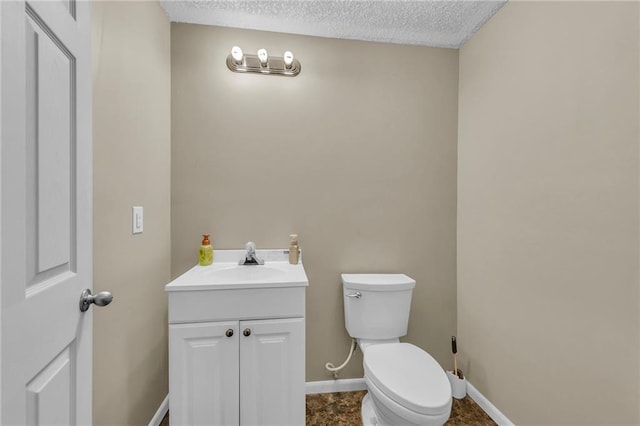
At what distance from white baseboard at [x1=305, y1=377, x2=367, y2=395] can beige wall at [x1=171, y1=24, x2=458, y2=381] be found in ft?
0.15

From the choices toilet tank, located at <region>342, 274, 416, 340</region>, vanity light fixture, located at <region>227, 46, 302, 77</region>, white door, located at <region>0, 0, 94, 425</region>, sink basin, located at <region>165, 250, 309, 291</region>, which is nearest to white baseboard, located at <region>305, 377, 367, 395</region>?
toilet tank, located at <region>342, 274, 416, 340</region>

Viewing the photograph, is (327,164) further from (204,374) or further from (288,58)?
(204,374)

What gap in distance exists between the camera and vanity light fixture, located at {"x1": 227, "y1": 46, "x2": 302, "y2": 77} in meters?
1.56

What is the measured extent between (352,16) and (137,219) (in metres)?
1.60

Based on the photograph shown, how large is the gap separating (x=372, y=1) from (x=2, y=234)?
69.7 inches

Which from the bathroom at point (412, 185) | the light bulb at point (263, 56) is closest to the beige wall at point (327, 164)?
the bathroom at point (412, 185)

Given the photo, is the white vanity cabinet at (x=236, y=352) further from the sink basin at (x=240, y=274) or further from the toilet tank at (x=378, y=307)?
the toilet tank at (x=378, y=307)

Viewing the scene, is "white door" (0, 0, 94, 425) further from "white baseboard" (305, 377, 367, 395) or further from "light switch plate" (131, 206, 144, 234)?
"white baseboard" (305, 377, 367, 395)

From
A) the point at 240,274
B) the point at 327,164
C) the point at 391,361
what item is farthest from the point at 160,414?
the point at 327,164

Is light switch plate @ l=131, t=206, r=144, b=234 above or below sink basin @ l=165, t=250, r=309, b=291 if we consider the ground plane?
above

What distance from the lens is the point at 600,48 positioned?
3.31ft

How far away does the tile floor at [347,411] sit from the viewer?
1.47m

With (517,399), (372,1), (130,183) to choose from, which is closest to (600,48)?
(372,1)

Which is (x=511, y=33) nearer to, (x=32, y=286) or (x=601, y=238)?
(x=601, y=238)
